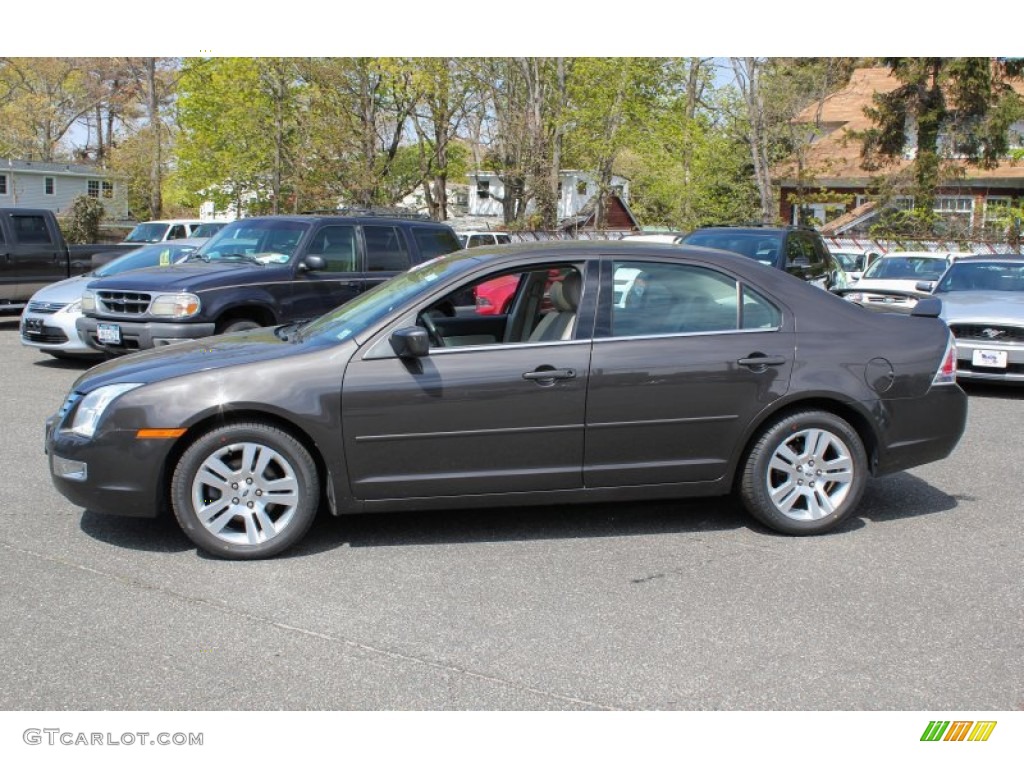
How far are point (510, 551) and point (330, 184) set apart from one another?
103 ft

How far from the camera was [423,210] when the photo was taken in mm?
42438

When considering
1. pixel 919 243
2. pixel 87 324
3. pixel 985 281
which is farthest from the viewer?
pixel 919 243

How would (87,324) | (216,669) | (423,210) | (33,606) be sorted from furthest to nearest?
1. (423,210)
2. (87,324)
3. (33,606)
4. (216,669)

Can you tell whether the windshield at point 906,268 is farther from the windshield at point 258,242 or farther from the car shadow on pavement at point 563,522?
the car shadow on pavement at point 563,522

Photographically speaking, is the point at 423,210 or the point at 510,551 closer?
the point at 510,551

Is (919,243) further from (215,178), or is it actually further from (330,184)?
(215,178)

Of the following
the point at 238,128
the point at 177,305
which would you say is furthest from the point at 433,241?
the point at 238,128

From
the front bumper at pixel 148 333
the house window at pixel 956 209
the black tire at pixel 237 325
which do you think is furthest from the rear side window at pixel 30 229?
the house window at pixel 956 209

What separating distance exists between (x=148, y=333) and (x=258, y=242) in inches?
64.2

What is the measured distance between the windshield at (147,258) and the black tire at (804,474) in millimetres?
9703

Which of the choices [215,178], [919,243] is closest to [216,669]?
[919,243]

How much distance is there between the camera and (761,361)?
5.38m

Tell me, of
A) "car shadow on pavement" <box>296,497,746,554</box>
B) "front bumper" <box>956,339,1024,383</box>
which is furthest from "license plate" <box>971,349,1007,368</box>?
"car shadow on pavement" <box>296,497,746,554</box>

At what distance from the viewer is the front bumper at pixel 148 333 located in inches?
377
